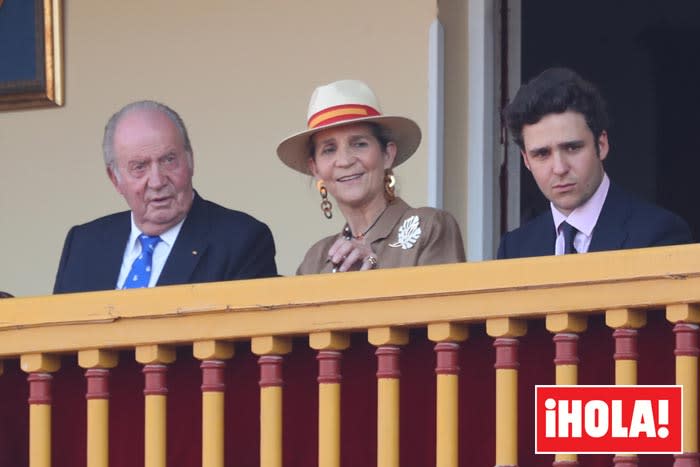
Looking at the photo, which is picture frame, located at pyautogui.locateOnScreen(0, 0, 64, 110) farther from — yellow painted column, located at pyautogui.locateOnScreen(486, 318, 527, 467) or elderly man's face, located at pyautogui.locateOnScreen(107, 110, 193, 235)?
yellow painted column, located at pyautogui.locateOnScreen(486, 318, 527, 467)

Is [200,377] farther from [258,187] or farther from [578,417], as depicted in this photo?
[258,187]

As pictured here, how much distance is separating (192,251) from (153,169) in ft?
1.18

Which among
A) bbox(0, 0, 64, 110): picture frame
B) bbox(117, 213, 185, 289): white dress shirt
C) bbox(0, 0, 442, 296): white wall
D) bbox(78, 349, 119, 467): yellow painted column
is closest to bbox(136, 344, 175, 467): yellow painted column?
bbox(78, 349, 119, 467): yellow painted column

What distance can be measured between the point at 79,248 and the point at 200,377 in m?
1.14

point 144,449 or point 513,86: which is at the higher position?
point 513,86

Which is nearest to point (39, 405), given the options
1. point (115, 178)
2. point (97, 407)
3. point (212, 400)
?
point (97, 407)

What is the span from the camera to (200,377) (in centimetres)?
449

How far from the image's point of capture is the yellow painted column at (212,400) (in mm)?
4293

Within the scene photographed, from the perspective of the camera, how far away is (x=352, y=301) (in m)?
4.16

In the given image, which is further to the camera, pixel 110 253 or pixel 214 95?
pixel 214 95

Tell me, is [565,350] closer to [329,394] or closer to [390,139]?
[329,394]

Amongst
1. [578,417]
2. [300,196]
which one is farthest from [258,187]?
[578,417]

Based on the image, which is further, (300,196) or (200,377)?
(300,196)

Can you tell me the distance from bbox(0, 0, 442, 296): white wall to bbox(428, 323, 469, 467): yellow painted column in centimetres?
271
